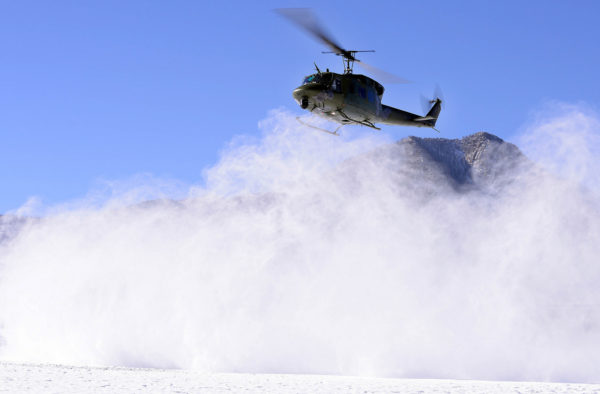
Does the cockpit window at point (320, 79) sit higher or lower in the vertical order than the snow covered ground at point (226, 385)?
higher

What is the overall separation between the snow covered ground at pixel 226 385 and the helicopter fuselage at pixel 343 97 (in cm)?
1093

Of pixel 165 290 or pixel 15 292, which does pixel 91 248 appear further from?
pixel 165 290

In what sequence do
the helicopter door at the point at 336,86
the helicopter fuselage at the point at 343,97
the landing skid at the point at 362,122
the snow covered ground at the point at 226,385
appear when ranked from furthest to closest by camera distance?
the landing skid at the point at 362,122 → the helicopter door at the point at 336,86 → the helicopter fuselage at the point at 343,97 → the snow covered ground at the point at 226,385

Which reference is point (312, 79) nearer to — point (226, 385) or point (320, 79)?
point (320, 79)

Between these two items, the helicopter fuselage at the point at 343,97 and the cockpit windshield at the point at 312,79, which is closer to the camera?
the helicopter fuselage at the point at 343,97

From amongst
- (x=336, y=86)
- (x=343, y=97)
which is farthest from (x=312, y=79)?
(x=343, y=97)

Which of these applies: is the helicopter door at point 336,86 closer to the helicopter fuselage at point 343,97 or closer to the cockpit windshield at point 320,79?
the helicopter fuselage at point 343,97

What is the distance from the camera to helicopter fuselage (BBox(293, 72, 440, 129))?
26016 mm

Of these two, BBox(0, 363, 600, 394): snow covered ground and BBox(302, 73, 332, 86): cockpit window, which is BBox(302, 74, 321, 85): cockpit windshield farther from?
BBox(0, 363, 600, 394): snow covered ground

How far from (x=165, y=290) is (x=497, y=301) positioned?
3679cm

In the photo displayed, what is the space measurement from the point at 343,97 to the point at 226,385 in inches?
493

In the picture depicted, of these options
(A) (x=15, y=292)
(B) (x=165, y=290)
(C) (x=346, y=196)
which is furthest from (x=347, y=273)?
(C) (x=346, y=196)

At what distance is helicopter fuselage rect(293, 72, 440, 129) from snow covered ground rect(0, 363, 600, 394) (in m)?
10.9

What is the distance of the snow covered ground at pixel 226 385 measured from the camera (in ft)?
65.4
